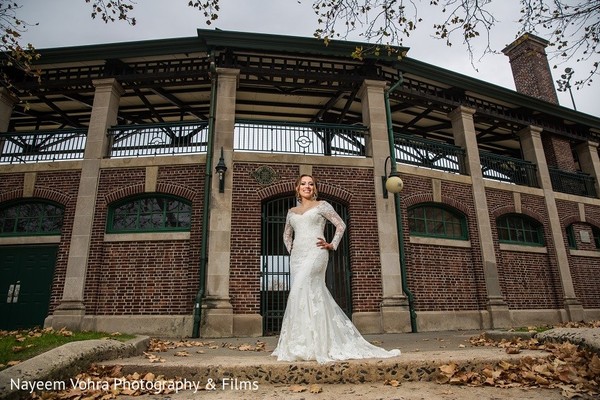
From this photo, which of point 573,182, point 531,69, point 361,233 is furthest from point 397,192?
point 531,69

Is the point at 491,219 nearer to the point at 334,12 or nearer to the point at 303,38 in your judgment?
the point at 303,38

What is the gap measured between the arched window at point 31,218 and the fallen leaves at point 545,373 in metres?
10.3

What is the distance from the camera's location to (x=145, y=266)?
376 inches

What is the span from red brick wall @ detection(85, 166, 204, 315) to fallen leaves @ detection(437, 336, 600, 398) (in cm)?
690

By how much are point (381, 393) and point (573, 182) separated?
15.5 metres

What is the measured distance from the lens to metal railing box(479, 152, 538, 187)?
13.3 metres

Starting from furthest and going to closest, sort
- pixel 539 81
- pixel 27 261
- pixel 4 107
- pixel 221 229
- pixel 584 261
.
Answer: pixel 539 81
pixel 584 261
pixel 4 107
pixel 27 261
pixel 221 229

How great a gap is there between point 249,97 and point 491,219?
900 cm

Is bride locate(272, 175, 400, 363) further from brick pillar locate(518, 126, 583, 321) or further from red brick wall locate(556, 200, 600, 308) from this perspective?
red brick wall locate(556, 200, 600, 308)

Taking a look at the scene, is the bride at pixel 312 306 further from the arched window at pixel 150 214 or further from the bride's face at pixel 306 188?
the arched window at pixel 150 214

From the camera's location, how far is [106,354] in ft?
14.6

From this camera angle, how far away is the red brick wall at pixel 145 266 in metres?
9.26

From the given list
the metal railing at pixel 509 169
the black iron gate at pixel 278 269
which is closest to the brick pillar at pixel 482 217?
the metal railing at pixel 509 169

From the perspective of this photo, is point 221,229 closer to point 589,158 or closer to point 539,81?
point 589,158
